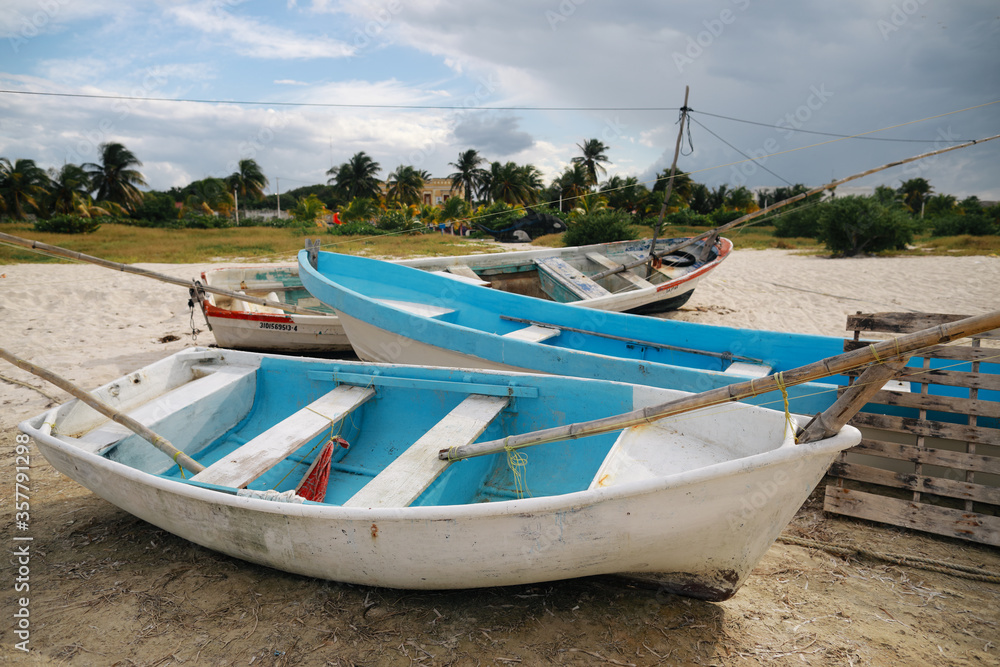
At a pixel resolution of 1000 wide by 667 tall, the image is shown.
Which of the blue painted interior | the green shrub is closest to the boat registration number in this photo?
the blue painted interior

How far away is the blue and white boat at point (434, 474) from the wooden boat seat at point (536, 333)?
165 centimetres

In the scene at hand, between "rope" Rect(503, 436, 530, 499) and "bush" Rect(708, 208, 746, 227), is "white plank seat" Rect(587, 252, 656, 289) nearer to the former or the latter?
"rope" Rect(503, 436, 530, 499)

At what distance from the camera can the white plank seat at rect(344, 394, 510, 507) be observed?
2.72 metres

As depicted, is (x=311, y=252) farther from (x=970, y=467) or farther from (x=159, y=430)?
(x=970, y=467)

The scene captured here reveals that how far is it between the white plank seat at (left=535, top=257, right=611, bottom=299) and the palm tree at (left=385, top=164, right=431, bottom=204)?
34024 millimetres

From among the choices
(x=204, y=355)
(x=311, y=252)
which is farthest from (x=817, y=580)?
(x=311, y=252)

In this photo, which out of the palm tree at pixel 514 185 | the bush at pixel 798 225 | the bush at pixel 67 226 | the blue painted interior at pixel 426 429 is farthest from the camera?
the palm tree at pixel 514 185

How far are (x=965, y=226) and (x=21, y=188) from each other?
158 ft

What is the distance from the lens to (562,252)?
9.28 m

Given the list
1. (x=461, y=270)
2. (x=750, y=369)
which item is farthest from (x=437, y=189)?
(x=750, y=369)

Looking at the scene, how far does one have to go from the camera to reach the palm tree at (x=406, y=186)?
40531 mm

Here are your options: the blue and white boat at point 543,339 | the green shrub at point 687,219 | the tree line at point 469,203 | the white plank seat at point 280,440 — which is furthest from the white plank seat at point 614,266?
the green shrub at point 687,219

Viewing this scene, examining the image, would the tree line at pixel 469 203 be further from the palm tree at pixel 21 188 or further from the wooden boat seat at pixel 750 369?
the wooden boat seat at pixel 750 369

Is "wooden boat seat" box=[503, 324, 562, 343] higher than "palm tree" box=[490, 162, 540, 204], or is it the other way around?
"palm tree" box=[490, 162, 540, 204]
